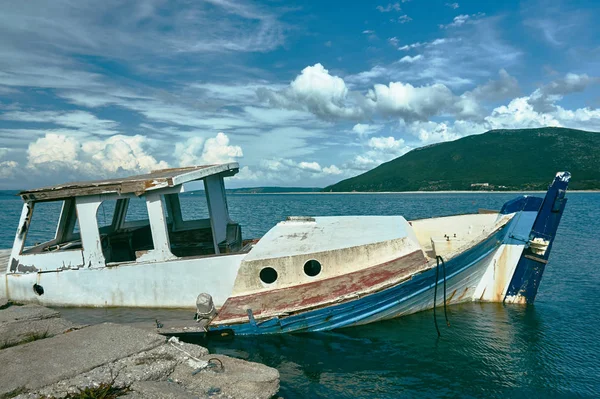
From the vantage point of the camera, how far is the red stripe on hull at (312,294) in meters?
9.83

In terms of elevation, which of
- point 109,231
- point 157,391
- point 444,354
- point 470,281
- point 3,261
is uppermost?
point 109,231

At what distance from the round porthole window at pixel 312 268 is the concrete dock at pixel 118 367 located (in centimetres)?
329

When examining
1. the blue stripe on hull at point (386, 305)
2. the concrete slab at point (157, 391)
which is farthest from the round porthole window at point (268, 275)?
the concrete slab at point (157, 391)

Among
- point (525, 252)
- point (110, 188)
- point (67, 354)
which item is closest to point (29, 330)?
point (67, 354)

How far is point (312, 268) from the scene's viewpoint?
10.9 m

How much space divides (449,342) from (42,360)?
29.9 ft

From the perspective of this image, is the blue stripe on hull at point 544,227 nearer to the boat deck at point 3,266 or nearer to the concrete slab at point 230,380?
the concrete slab at point 230,380

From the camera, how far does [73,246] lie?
12453 mm

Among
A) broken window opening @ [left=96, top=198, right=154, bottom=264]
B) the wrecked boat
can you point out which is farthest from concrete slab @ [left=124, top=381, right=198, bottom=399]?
broken window opening @ [left=96, top=198, right=154, bottom=264]

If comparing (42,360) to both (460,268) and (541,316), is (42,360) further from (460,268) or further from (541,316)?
(541,316)

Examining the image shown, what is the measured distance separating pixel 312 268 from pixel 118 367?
548cm

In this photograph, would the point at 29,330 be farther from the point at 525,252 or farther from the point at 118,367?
the point at 525,252

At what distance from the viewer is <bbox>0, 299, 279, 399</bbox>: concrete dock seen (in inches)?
247

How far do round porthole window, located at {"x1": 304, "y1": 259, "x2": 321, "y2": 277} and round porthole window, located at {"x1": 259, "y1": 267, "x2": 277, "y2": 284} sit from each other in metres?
0.91
